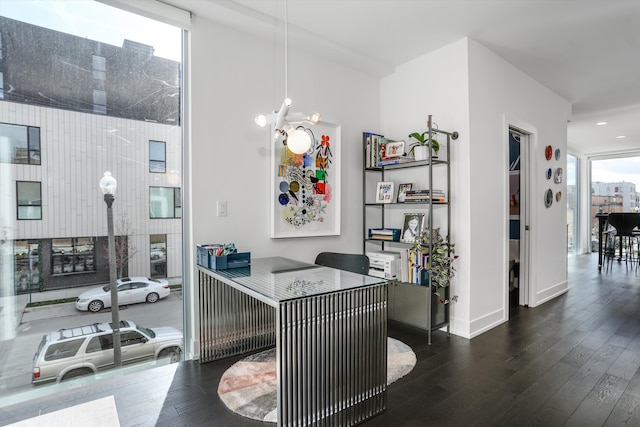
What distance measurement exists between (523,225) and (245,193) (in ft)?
10.8

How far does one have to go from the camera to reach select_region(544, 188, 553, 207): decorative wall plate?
4289 millimetres

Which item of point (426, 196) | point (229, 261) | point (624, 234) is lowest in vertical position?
point (624, 234)

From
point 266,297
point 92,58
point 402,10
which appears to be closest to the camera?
point 266,297

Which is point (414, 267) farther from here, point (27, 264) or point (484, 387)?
point (27, 264)

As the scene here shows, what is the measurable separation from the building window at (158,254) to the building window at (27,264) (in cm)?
66

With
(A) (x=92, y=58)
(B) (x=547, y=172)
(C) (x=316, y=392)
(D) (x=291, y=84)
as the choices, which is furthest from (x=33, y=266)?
(B) (x=547, y=172)

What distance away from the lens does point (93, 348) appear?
242cm

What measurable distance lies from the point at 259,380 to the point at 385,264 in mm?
1565

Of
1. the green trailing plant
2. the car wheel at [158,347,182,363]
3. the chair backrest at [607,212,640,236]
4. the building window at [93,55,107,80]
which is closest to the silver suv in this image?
the car wheel at [158,347,182,363]

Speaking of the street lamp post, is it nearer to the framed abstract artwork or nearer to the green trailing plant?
the framed abstract artwork

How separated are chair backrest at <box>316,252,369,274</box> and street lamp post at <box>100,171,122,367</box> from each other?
1.60 m

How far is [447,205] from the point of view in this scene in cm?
328

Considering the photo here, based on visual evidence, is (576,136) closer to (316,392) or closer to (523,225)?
(523,225)

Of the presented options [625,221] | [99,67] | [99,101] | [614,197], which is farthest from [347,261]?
[614,197]
